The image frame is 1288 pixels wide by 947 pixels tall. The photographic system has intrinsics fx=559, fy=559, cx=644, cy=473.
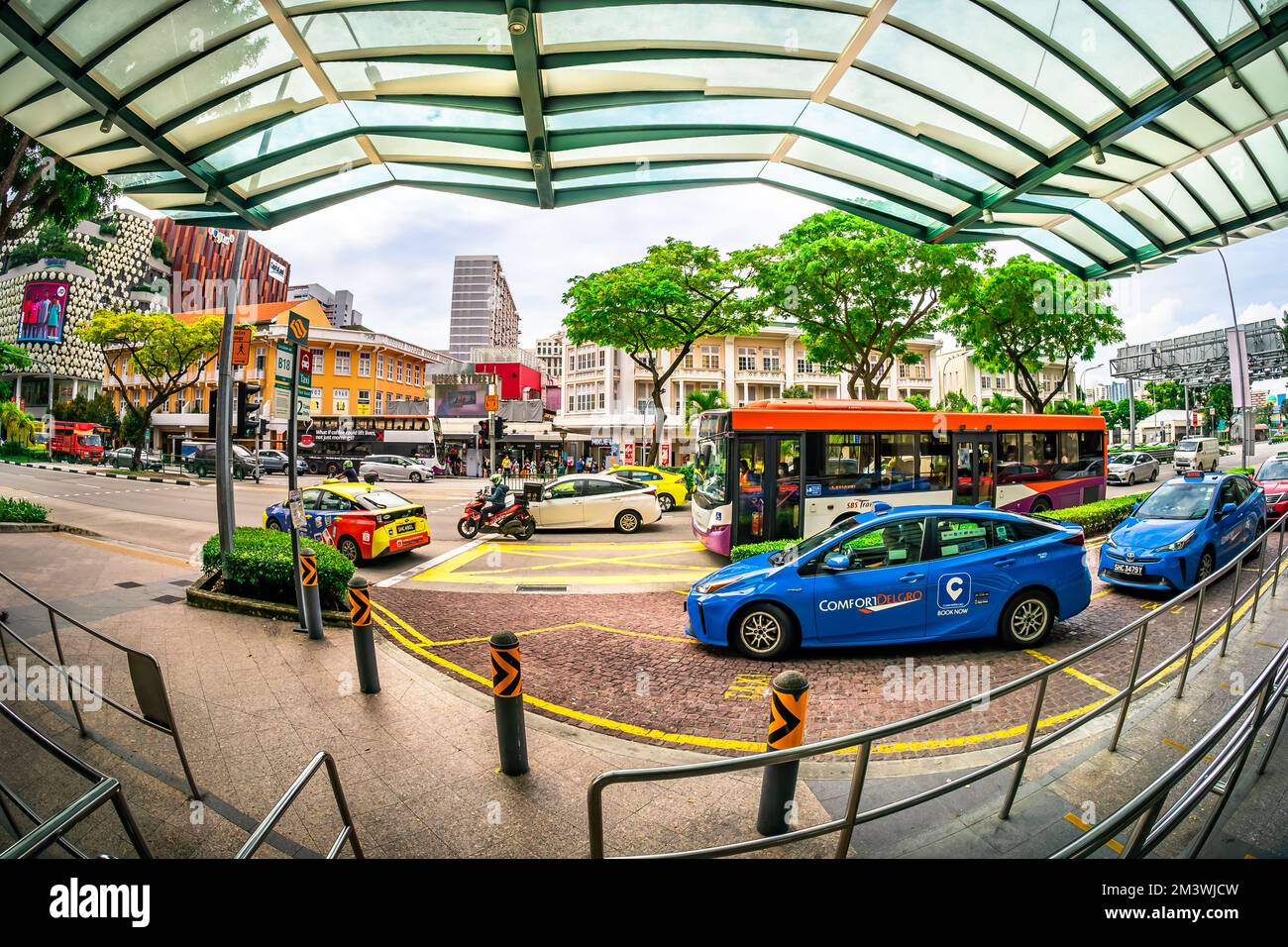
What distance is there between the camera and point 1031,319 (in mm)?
22016

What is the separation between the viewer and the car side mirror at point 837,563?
18.9ft

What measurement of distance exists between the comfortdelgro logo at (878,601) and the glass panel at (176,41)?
21.7 feet

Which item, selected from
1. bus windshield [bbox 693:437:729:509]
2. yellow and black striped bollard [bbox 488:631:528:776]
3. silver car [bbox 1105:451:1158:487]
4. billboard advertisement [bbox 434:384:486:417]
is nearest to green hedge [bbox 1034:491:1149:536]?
bus windshield [bbox 693:437:729:509]

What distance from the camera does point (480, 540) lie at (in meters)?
14.2

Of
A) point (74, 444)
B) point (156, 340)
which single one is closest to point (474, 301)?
point (74, 444)

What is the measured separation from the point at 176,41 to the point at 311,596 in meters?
5.43

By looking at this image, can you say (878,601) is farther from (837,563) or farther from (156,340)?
(156,340)

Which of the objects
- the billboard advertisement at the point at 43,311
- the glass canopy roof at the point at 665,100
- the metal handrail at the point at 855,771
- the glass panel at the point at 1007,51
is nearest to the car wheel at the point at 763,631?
the metal handrail at the point at 855,771

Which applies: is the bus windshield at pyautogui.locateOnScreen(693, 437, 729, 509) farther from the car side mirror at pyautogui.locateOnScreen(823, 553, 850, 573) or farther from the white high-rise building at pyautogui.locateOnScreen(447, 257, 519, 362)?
the white high-rise building at pyautogui.locateOnScreen(447, 257, 519, 362)
